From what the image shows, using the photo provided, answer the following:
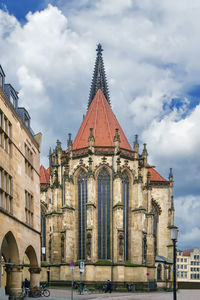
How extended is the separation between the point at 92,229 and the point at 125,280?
666cm

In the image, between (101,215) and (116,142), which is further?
(116,142)

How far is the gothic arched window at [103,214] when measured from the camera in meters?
49.4

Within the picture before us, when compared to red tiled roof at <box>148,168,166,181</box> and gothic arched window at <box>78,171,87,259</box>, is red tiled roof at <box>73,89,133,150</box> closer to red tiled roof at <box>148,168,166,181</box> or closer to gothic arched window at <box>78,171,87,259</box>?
gothic arched window at <box>78,171,87,259</box>

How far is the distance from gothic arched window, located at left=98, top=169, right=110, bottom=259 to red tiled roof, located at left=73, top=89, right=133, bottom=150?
473 cm

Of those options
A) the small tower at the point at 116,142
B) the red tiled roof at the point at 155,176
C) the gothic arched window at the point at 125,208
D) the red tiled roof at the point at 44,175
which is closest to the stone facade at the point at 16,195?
the small tower at the point at 116,142

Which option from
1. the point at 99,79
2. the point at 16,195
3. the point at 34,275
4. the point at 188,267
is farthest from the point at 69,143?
the point at 188,267

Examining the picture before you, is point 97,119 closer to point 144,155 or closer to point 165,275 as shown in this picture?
point 144,155

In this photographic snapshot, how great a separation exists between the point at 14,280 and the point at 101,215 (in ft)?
94.4

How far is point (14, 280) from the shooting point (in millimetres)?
21734

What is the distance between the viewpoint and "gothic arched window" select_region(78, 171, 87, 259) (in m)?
50.2

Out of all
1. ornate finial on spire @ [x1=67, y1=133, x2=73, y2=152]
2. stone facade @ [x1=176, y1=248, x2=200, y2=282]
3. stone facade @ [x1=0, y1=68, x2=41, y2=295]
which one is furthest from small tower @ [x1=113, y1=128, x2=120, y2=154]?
stone facade @ [x1=176, y1=248, x2=200, y2=282]

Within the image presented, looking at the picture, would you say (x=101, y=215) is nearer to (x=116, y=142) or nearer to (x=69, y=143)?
(x=116, y=142)

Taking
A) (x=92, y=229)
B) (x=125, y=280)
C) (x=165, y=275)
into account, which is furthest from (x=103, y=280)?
(x=165, y=275)

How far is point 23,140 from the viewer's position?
24.6 meters
